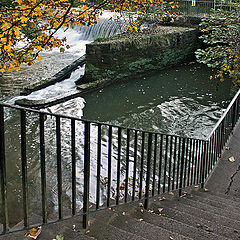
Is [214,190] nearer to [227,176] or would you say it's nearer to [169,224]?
[227,176]

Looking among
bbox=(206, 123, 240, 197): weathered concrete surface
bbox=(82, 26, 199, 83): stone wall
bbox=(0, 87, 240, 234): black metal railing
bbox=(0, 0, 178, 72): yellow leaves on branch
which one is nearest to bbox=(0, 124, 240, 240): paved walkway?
bbox=(206, 123, 240, 197): weathered concrete surface

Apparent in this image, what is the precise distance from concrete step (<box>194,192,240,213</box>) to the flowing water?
5.11 ft

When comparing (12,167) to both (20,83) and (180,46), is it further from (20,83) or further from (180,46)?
(180,46)

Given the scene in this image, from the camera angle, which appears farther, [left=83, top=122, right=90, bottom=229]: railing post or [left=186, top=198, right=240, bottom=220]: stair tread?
[left=186, top=198, right=240, bottom=220]: stair tread

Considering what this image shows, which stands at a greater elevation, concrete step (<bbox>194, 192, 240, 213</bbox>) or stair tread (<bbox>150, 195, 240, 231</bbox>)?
stair tread (<bbox>150, 195, 240, 231</bbox>)

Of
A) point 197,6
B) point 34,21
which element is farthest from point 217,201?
point 197,6

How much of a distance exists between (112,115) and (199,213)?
6.29 m

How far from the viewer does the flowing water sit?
5.77 m

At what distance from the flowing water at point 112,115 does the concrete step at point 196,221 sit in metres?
1.71

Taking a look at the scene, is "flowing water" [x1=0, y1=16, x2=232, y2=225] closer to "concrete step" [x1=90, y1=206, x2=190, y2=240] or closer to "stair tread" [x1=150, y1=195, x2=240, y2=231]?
"stair tread" [x1=150, y1=195, x2=240, y2=231]

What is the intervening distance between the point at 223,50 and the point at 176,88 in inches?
151

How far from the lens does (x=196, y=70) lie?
1508cm

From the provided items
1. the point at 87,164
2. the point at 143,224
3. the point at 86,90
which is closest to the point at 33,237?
the point at 87,164

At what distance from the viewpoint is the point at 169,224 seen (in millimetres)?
3188
